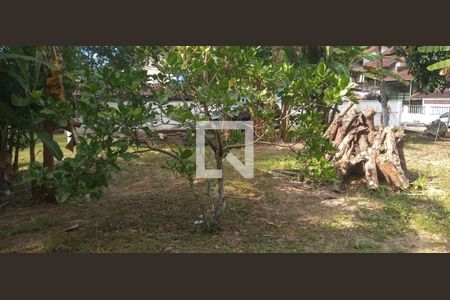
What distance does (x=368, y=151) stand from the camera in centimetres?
514

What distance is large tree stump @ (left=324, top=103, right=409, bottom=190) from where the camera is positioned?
4.86 metres

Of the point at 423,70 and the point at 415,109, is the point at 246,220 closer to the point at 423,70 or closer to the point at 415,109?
the point at 423,70

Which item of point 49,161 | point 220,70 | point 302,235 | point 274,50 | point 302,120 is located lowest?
point 302,235

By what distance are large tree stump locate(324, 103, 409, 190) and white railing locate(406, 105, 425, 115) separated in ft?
23.4

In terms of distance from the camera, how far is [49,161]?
400 cm

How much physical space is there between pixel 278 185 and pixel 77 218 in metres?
2.42

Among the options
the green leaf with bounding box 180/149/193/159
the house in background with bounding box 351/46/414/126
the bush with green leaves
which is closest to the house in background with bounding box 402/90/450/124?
the house in background with bounding box 351/46/414/126

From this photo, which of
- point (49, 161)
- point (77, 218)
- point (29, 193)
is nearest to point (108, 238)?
point (77, 218)

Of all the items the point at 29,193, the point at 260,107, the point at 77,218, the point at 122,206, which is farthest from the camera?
the point at 29,193

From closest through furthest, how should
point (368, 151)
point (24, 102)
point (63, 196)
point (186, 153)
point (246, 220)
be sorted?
point (63, 196), point (24, 102), point (186, 153), point (246, 220), point (368, 151)

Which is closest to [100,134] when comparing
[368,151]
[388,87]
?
[368,151]

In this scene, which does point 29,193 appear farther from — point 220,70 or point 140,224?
point 220,70

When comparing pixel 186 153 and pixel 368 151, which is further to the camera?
pixel 368 151

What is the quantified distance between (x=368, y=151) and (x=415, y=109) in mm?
7850
